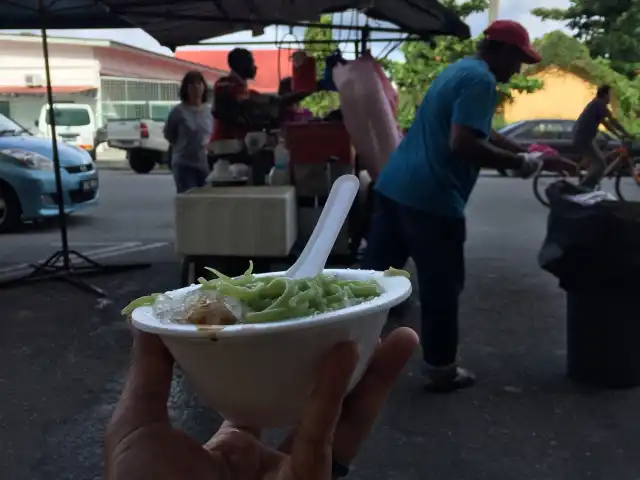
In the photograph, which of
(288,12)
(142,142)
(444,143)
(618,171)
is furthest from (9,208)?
(142,142)

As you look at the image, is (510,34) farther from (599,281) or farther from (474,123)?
(599,281)

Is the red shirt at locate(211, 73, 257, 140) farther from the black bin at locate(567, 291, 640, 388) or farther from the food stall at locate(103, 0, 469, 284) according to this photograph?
the black bin at locate(567, 291, 640, 388)

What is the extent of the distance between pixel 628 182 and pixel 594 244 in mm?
12332

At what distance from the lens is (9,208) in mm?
10258

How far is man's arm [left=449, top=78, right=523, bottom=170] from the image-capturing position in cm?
379

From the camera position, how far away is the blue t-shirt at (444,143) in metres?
3.80

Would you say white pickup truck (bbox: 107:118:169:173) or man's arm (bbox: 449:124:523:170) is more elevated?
man's arm (bbox: 449:124:523:170)

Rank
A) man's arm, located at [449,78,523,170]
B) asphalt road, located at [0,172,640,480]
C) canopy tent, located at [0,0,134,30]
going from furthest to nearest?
canopy tent, located at [0,0,134,30] → man's arm, located at [449,78,523,170] → asphalt road, located at [0,172,640,480]

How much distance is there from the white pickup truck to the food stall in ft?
45.8

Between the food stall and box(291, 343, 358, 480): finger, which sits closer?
box(291, 343, 358, 480): finger

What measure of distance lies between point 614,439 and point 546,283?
3474mm

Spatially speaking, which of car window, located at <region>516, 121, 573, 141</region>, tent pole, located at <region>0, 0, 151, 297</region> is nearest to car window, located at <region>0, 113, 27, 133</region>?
tent pole, located at <region>0, 0, 151, 297</region>

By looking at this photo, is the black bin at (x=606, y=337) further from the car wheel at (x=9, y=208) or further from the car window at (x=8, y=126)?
the car window at (x=8, y=126)

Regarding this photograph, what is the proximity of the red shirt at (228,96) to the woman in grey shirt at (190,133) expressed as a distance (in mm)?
1125
